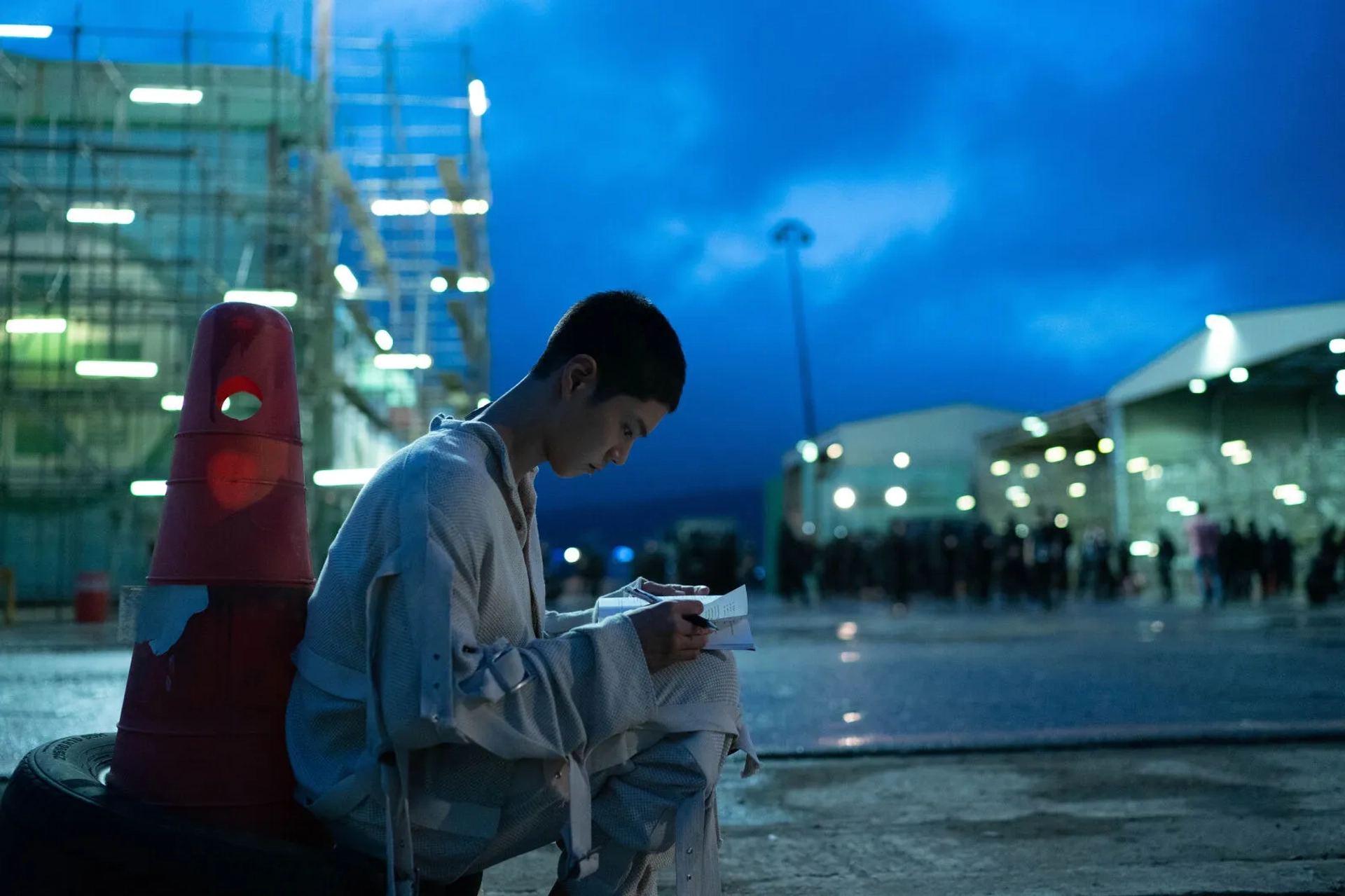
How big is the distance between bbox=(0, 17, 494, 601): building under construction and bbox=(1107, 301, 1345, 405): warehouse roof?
1686cm

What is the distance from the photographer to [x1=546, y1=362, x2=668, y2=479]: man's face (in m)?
2.02

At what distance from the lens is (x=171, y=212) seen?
1984cm

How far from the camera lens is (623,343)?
1.99 m

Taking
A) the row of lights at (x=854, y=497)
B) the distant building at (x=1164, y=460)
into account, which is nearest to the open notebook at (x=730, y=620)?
the distant building at (x=1164, y=460)

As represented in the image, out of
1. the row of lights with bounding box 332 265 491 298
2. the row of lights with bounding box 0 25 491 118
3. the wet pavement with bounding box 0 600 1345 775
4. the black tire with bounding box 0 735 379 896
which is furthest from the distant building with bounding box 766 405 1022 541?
the black tire with bounding box 0 735 379 896

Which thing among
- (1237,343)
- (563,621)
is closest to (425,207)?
(1237,343)

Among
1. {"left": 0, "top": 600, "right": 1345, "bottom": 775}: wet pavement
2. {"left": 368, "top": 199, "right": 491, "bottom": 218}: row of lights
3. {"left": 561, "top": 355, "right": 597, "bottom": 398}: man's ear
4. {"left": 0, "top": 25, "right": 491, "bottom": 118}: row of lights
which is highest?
{"left": 0, "top": 25, "right": 491, "bottom": 118}: row of lights

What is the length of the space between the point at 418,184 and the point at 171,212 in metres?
5.46

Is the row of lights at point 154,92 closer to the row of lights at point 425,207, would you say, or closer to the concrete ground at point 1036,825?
the row of lights at point 425,207

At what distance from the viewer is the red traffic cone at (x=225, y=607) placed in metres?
1.95

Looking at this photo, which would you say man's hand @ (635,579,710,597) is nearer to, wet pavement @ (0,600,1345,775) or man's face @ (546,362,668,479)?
man's face @ (546,362,668,479)

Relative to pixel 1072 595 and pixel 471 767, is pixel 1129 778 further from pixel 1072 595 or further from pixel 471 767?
pixel 1072 595

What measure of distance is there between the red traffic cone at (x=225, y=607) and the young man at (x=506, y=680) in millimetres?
86

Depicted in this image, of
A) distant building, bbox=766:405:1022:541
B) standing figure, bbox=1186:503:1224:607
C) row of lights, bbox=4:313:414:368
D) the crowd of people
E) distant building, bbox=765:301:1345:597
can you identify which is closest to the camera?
row of lights, bbox=4:313:414:368
